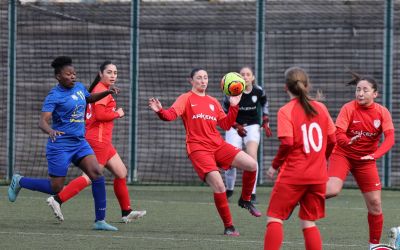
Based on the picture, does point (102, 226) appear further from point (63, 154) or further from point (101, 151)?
point (101, 151)

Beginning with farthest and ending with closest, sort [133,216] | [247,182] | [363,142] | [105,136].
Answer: [247,182]
[105,136]
[133,216]
[363,142]

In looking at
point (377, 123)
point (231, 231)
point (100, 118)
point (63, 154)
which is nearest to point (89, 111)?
point (100, 118)

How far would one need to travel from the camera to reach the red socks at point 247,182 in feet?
40.1

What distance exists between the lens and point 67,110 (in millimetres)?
11062

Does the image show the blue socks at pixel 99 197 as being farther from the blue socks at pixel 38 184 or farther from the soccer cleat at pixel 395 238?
the soccer cleat at pixel 395 238

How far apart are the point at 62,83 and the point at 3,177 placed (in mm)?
8079

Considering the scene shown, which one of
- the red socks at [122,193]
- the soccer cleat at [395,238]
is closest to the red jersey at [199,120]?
the red socks at [122,193]

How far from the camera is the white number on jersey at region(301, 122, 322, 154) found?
793 cm

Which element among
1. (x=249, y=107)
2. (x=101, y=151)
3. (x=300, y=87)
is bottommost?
(x=101, y=151)

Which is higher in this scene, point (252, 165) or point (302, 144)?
point (302, 144)

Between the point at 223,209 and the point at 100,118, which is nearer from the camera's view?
the point at 223,209

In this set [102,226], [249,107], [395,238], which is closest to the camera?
[395,238]

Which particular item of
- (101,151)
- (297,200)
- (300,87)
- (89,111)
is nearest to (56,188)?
(101,151)

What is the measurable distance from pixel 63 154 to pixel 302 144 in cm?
393
